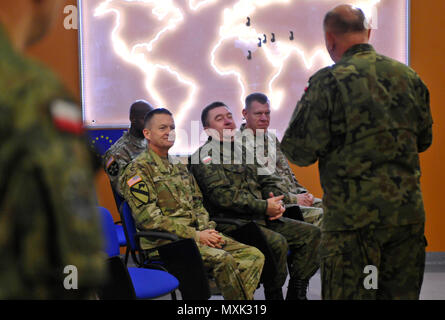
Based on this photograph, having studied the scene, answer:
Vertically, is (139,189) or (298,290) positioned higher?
(139,189)

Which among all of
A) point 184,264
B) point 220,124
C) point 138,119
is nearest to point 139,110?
point 138,119

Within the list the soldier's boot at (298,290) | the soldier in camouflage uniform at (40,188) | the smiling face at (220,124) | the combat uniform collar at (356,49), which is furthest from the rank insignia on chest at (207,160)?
the soldier in camouflage uniform at (40,188)

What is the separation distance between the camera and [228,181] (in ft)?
9.51

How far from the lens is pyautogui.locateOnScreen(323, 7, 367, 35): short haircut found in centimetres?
168

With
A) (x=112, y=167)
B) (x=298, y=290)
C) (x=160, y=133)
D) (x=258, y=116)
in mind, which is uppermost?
(x=258, y=116)

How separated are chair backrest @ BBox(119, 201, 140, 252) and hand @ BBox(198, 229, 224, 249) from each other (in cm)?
37

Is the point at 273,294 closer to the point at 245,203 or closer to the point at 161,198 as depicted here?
the point at 245,203

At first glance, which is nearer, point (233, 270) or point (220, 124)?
point (233, 270)

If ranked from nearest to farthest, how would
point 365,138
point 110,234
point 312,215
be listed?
point 365,138 → point 110,234 → point 312,215

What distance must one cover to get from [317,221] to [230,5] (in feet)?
6.62

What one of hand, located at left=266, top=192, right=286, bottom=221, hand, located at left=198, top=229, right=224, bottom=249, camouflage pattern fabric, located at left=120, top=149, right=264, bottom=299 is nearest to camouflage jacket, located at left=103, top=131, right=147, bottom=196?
camouflage pattern fabric, located at left=120, top=149, right=264, bottom=299

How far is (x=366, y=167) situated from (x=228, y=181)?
142 cm
